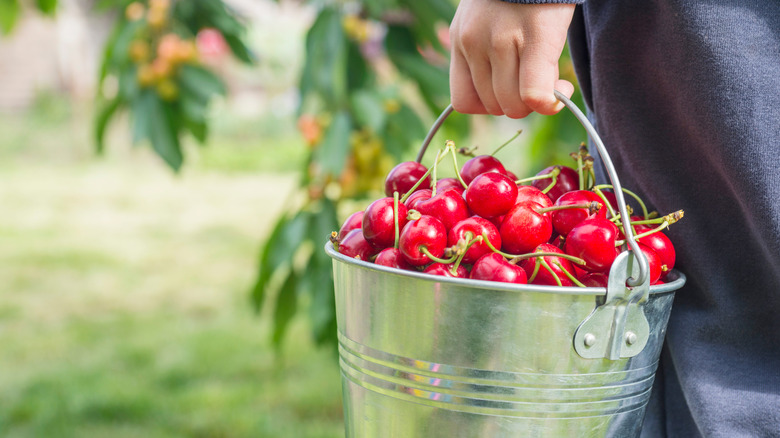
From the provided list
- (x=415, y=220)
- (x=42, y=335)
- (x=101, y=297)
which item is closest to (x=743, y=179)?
(x=415, y=220)

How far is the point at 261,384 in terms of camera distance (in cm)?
299

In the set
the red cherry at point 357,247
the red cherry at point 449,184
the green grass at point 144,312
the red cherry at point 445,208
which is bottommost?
the green grass at point 144,312

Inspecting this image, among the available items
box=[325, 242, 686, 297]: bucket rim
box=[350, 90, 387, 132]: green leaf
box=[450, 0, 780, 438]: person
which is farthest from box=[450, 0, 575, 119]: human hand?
box=[350, 90, 387, 132]: green leaf

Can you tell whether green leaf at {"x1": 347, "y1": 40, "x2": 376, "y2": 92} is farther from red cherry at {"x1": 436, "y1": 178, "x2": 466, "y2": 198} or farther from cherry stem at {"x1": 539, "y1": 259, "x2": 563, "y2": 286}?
cherry stem at {"x1": 539, "y1": 259, "x2": 563, "y2": 286}

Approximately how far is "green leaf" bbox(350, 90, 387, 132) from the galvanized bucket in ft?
3.12

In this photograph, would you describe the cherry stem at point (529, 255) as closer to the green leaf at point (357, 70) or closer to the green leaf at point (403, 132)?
the green leaf at point (403, 132)

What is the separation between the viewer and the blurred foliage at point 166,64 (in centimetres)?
195

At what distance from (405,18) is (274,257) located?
30.0 inches

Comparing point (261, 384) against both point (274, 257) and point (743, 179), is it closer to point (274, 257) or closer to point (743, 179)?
point (274, 257)

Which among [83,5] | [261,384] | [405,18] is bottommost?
[261,384]

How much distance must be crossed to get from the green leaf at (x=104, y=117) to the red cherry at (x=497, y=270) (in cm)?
154

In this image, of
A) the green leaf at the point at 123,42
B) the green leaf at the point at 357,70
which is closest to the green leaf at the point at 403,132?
the green leaf at the point at 357,70

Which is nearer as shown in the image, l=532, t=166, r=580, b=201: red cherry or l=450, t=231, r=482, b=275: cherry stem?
l=450, t=231, r=482, b=275: cherry stem

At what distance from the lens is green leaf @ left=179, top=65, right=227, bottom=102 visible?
79.3 inches
